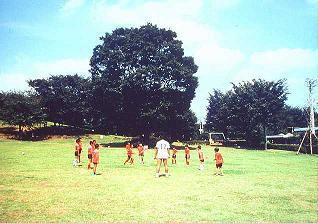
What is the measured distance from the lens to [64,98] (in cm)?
7856

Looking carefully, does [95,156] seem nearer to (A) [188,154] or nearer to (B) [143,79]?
(A) [188,154]

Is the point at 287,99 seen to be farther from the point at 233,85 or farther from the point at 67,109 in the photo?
the point at 67,109

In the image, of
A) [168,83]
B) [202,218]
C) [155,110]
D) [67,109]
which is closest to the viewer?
[202,218]

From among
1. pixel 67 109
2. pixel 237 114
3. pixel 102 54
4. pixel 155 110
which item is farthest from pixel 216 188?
pixel 67 109

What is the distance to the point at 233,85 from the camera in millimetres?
70750

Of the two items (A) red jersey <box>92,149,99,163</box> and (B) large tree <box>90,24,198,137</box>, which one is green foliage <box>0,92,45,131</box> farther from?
(A) red jersey <box>92,149,99,163</box>

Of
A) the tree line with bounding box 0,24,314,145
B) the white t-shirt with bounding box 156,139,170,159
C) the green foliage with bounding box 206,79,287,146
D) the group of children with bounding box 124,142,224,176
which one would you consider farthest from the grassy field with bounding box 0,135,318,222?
the green foliage with bounding box 206,79,287,146

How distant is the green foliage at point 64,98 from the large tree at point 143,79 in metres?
23.9

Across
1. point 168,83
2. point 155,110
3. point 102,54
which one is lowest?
point 155,110

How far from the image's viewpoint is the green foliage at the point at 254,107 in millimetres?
64312

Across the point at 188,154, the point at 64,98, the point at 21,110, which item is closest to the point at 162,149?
the point at 188,154

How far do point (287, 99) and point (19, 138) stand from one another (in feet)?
178

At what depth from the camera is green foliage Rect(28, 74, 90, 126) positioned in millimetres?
78875

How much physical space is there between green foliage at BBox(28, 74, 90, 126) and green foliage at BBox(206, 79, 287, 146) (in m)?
34.3
